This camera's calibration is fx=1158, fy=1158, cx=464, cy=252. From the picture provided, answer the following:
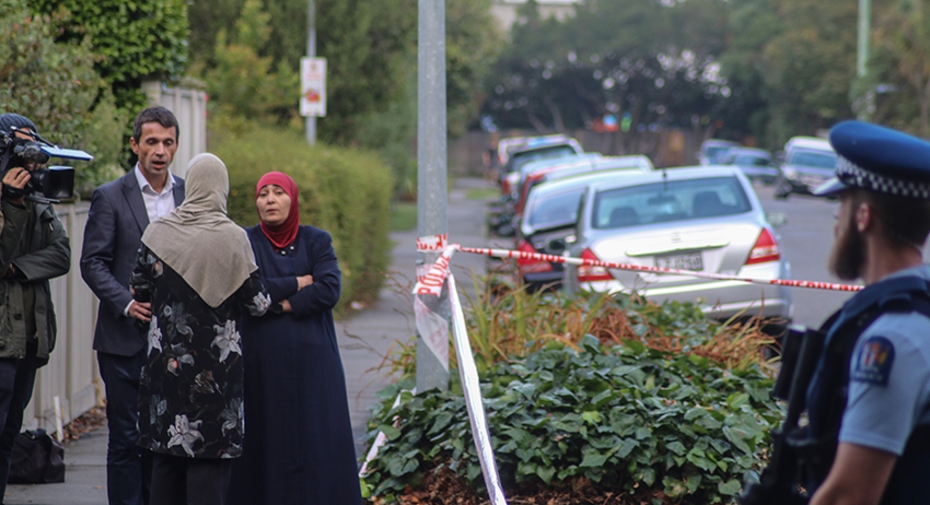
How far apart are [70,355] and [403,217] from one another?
23703 mm

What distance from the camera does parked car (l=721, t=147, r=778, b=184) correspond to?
51531 mm

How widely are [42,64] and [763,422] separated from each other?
447 cm

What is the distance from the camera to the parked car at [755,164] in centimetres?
5153

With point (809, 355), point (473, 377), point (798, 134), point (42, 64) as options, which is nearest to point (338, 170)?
point (42, 64)

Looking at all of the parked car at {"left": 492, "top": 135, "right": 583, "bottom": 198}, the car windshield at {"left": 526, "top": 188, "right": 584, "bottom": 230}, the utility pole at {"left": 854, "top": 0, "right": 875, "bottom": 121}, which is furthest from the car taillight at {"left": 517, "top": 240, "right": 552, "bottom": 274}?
the utility pole at {"left": 854, "top": 0, "right": 875, "bottom": 121}

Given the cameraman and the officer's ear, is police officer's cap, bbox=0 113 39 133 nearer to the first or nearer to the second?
the cameraman

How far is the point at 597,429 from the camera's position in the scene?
5.27m

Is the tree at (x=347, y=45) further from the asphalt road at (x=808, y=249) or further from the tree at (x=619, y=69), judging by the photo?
the tree at (x=619, y=69)

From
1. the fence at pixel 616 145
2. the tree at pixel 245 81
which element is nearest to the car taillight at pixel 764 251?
the tree at pixel 245 81

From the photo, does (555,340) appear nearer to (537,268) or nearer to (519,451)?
(519,451)

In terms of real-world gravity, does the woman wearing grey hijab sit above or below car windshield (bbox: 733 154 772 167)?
below

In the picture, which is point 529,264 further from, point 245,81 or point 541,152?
point 541,152

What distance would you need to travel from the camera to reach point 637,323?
7.21 metres

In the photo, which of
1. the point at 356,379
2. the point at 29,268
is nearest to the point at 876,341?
the point at 29,268
